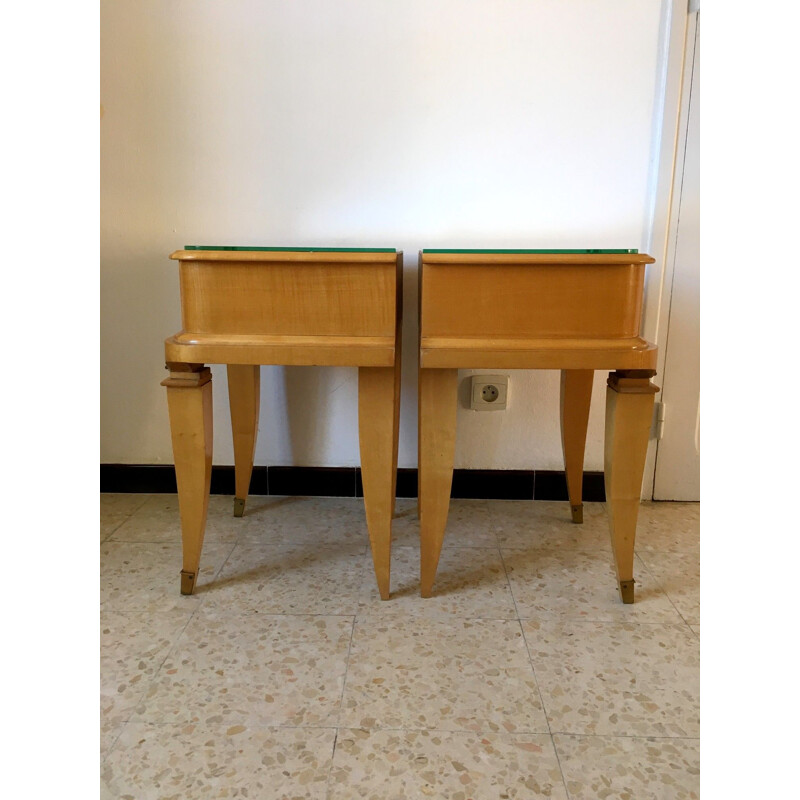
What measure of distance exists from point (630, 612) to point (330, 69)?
1.26 metres

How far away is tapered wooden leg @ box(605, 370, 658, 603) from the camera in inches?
44.6

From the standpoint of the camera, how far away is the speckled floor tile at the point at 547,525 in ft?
4.67

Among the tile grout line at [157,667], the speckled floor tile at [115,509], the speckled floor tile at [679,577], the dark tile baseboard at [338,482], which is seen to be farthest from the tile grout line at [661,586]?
the speckled floor tile at [115,509]

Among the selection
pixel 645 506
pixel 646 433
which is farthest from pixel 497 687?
pixel 645 506

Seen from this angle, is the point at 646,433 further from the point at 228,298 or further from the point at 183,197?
the point at 183,197

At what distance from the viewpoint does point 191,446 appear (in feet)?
3.81

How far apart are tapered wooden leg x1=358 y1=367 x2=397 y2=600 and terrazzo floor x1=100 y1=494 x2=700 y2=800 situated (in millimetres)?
103

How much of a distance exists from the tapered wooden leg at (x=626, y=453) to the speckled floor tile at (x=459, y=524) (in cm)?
31

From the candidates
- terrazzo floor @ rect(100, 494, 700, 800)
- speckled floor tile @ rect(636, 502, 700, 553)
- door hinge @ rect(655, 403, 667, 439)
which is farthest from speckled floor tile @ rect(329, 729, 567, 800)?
door hinge @ rect(655, 403, 667, 439)

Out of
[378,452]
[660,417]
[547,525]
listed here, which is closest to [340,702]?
[378,452]

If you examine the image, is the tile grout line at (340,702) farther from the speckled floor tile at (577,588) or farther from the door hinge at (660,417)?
the door hinge at (660,417)

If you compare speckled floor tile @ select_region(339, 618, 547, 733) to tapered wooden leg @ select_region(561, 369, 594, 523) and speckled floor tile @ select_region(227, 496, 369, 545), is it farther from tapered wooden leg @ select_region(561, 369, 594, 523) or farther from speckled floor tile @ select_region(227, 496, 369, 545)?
tapered wooden leg @ select_region(561, 369, 594, 523)

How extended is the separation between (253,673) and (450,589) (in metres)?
0.40

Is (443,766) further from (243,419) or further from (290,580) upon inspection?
(243,419)
